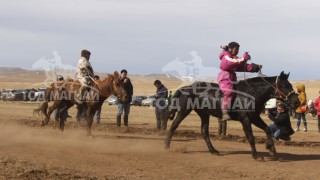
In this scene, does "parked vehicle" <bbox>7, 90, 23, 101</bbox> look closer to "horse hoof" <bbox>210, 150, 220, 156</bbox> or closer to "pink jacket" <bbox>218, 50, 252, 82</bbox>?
"horse hoof" <bbox>210, 150, 220, 156</bbox>

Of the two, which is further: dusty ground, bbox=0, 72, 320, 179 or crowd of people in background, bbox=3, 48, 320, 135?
Result: crowd of people in background, bbox=3, 48, 320, 135

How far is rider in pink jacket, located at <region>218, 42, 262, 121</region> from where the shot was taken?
39.2 ft

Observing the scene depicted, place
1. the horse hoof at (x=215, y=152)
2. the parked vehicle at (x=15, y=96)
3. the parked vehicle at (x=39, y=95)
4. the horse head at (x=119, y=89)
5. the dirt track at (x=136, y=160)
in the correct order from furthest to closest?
1. the parked vehicle at (x=15, y=96)
2. the parked vehicle at (x=39, y=95)
3. the horse head at (x=119, y=89)
4. the horse hoof at (x=215, y=152)
5. the dirt track at (x=136, y=160)

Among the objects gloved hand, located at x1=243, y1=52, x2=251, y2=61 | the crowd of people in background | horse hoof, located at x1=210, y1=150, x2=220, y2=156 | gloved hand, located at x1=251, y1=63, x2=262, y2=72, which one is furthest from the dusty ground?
gloved hand, located at x1=243, y1=52, x2=251, y2=61

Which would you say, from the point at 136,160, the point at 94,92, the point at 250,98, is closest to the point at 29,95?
the point at 94,92

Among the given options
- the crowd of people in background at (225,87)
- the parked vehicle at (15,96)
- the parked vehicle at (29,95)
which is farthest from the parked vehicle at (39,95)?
the crowd of people in background at (225,87)

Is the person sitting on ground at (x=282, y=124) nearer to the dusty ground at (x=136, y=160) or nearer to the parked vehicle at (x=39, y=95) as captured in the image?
the dusty ground at (x=136, y=160)

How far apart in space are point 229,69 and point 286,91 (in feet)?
5.14

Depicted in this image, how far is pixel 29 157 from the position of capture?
11250 mm

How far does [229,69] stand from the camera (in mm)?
12125

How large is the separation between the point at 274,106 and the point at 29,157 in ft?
35.5

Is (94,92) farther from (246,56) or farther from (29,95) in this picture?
(29,95)

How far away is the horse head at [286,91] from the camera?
38.3 feet

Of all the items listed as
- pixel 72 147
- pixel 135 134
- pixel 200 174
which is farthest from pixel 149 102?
pixel 200 174
